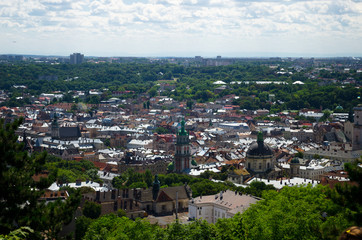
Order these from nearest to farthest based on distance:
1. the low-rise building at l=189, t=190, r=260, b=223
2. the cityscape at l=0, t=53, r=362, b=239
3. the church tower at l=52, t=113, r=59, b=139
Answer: the low-rise building at l=189, t=190, r=260, b=223 → the cityscape at l=0, t=53, r=362, b=239 → the church tower at l=52, t=113, r=59, b=139

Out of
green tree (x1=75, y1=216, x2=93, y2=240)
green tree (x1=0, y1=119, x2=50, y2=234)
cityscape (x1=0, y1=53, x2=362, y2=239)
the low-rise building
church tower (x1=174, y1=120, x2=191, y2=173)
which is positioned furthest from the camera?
church tower (x1=174, y1=120, x2=191, y2=173)

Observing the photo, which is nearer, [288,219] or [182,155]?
[288,219]

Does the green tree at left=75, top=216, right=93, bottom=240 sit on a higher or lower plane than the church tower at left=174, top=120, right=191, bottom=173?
higher

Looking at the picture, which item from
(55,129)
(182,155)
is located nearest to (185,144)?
(182,155)

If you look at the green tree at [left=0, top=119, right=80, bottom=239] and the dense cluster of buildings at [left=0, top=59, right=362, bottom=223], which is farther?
the dense cluster of buildings at [left=0, top=59, right=362, bottom=223]

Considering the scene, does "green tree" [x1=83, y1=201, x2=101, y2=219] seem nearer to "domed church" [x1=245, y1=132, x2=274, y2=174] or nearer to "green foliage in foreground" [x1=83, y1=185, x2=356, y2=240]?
"green foliage in foreground" [x1=83, y1=185, x2=356, y2=240]

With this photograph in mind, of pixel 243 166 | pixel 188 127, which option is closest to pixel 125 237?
pixel 243 166

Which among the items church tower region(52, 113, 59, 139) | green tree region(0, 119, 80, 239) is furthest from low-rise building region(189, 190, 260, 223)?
church tower region(52, 113, 59, 139)

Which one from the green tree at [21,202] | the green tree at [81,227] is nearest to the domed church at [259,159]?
the green tree at [81,227]

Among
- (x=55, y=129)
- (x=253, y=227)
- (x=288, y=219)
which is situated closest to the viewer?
(x=253, y=227)

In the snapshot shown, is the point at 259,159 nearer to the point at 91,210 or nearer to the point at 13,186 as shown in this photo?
the point at 91,210
